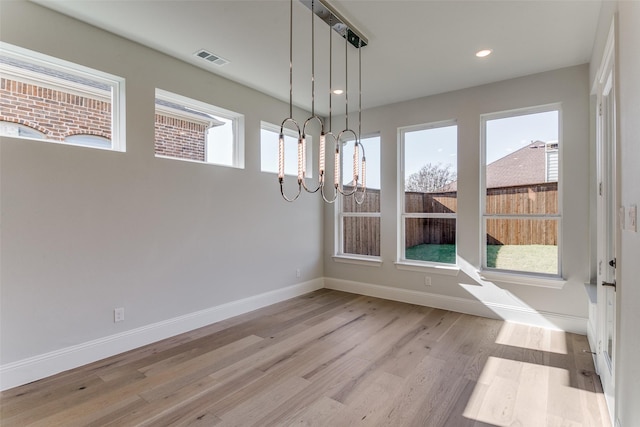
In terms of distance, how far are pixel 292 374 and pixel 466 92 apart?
3.79 meters

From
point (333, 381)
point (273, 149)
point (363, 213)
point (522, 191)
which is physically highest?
point (273, 149)

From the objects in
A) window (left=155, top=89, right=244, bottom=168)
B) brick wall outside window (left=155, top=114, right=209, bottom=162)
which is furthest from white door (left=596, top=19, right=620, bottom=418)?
brick wall outside window (left=155, top=114, right=209, bottom=162)

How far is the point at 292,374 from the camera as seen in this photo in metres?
2.51

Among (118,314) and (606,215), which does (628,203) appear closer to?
(606,215)

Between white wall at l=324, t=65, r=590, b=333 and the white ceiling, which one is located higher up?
the white ceiling

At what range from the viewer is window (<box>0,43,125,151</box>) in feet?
7.86

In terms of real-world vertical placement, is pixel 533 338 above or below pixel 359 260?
below

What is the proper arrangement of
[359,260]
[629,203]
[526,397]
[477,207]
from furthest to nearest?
[359,260] < [477,207] < [526,397] < [629,203]

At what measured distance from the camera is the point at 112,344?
283 cm

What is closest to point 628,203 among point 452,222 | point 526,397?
point 526,397

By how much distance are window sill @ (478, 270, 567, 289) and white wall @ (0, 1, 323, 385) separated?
9.37 feet

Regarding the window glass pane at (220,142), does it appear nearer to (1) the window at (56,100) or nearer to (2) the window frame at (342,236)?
(1) the window at (56,100)

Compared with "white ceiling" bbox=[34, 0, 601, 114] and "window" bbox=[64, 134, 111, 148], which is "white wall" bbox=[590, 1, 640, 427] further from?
"window" bbox=[64, 134, 111, 148]

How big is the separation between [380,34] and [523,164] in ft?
7.57
